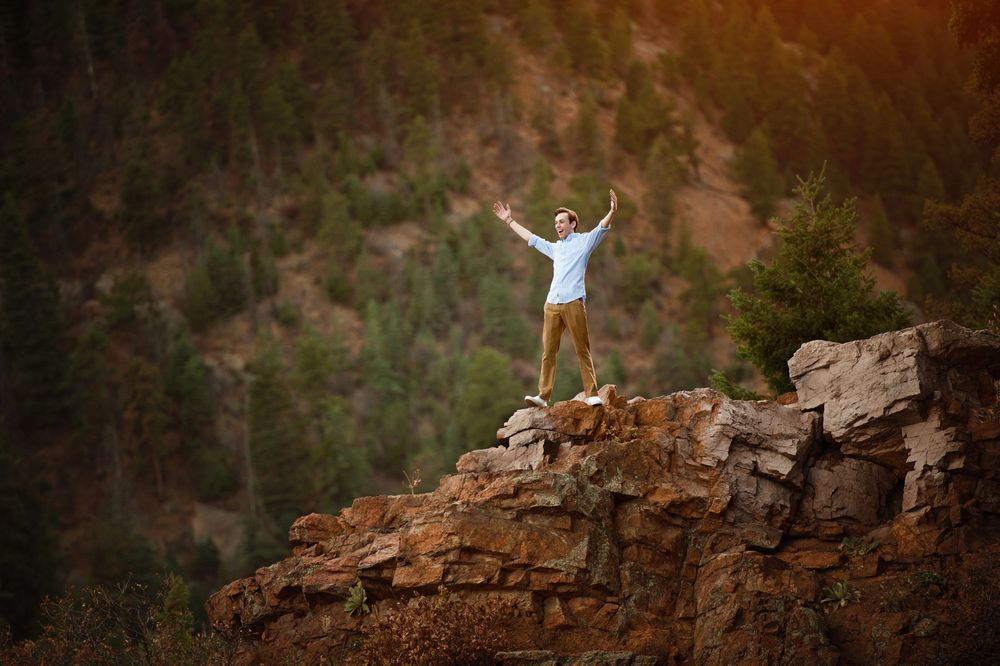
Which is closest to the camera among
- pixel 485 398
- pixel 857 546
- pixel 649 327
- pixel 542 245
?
pixel 857 546

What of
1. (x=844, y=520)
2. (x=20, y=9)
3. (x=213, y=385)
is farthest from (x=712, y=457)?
(x=20, y=9)

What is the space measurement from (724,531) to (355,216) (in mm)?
83956

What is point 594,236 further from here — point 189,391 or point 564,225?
point 189,391

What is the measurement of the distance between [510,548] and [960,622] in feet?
18.2

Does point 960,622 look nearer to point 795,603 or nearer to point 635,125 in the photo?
point 795,603

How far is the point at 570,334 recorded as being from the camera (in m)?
16.1

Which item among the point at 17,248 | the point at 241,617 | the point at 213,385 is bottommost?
the point at 213,385

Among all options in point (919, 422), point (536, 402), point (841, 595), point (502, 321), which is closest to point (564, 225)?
point (536, 402)

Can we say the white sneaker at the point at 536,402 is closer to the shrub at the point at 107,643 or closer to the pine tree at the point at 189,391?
the shrub at the point at 107,643

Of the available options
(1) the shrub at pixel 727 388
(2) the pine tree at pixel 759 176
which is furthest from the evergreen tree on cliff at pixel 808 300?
(2) the pine tree at pixel 759 176

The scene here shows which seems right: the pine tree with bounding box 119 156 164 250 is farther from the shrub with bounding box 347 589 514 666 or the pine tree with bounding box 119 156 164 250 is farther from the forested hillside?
the shrub with bounding box 347 589 514 666

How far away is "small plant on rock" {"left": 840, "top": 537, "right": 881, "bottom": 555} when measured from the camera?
14.1m

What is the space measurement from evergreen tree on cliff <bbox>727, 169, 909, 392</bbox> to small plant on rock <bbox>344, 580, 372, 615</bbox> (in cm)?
911

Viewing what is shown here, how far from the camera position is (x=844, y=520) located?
1467cm
